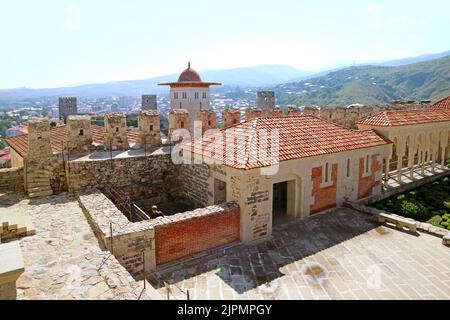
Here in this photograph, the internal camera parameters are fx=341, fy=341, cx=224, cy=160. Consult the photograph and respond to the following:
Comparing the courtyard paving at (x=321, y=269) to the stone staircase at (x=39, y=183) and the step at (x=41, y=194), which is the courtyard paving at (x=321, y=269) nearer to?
the step at (x=41, y=194)

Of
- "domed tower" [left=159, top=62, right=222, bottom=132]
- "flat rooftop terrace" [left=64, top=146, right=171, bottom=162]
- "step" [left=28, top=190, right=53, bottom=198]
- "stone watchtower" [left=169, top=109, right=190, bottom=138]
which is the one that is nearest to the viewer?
"step" [left=28, top=190, right=53, bottom=198]

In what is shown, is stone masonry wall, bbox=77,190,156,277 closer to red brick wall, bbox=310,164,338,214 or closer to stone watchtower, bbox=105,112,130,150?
stone watchtower, bbox=105,112,130,150

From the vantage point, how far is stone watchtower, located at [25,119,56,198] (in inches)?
491

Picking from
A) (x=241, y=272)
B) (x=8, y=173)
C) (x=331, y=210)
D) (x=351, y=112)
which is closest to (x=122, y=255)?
(x=241, y=272)

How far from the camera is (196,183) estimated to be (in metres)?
13.8

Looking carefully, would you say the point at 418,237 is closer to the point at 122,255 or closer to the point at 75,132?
the point at 122,255

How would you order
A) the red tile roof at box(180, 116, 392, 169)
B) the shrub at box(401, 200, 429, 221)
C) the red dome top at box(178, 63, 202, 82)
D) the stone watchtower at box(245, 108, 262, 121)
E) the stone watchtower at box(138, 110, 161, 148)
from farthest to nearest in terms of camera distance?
1. the red dome top at box(178, 63, 202, 82)
2. the stone watchtower at box(245, 108, 262, 121)
3. the stone watchtower at box(138, 110, 161, 148)
4. the shrub at box(401, 200, 429, 221)
5. the red tile roof at box(180, 116, 392, 169)

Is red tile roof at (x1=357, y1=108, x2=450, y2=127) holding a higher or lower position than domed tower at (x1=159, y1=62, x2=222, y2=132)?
lower

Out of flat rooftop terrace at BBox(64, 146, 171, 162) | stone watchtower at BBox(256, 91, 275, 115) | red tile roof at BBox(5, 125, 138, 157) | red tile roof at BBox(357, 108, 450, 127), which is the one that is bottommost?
→ flat rooftop terrace at BBox(64, 146, 171, 162)

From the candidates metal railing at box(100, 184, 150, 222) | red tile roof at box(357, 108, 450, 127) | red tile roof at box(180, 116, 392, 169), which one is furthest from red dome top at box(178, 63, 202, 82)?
metal railing at box(100, 184, 150, 222)

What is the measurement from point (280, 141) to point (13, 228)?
28.9 feet

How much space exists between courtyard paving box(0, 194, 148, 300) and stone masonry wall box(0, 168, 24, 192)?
1.84 meters

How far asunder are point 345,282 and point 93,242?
6.65m

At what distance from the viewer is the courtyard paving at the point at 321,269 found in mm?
8297
